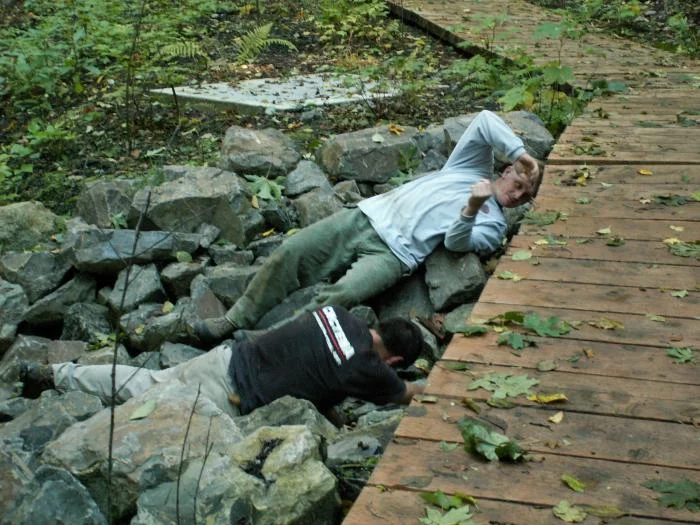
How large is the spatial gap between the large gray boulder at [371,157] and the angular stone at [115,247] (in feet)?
4.29

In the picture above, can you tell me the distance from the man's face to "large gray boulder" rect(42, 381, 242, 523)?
2.59 meters

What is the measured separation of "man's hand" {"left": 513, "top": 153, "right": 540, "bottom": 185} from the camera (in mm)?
5656

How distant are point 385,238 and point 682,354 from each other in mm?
2353

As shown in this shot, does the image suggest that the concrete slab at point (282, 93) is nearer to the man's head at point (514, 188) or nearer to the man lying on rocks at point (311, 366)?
the man's head at point (514, 188)

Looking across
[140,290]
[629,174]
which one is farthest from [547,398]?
[140,290]

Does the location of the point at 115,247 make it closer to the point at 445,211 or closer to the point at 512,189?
the point at 445,211

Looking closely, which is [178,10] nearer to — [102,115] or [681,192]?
[102,115]

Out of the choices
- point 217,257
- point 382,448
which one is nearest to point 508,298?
point 382,448

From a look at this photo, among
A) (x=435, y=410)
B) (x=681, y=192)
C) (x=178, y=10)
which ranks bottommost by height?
(x=178, y=10)

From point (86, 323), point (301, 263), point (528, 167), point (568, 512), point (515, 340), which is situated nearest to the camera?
point (568, 512)

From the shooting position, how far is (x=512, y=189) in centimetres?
572

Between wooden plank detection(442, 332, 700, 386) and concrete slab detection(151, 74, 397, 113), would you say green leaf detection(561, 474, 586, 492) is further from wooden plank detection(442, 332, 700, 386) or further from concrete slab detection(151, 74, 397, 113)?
concrete slab detection(151, 74, 397, 113)

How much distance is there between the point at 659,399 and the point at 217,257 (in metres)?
3.56

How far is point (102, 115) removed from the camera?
8.81 meters
